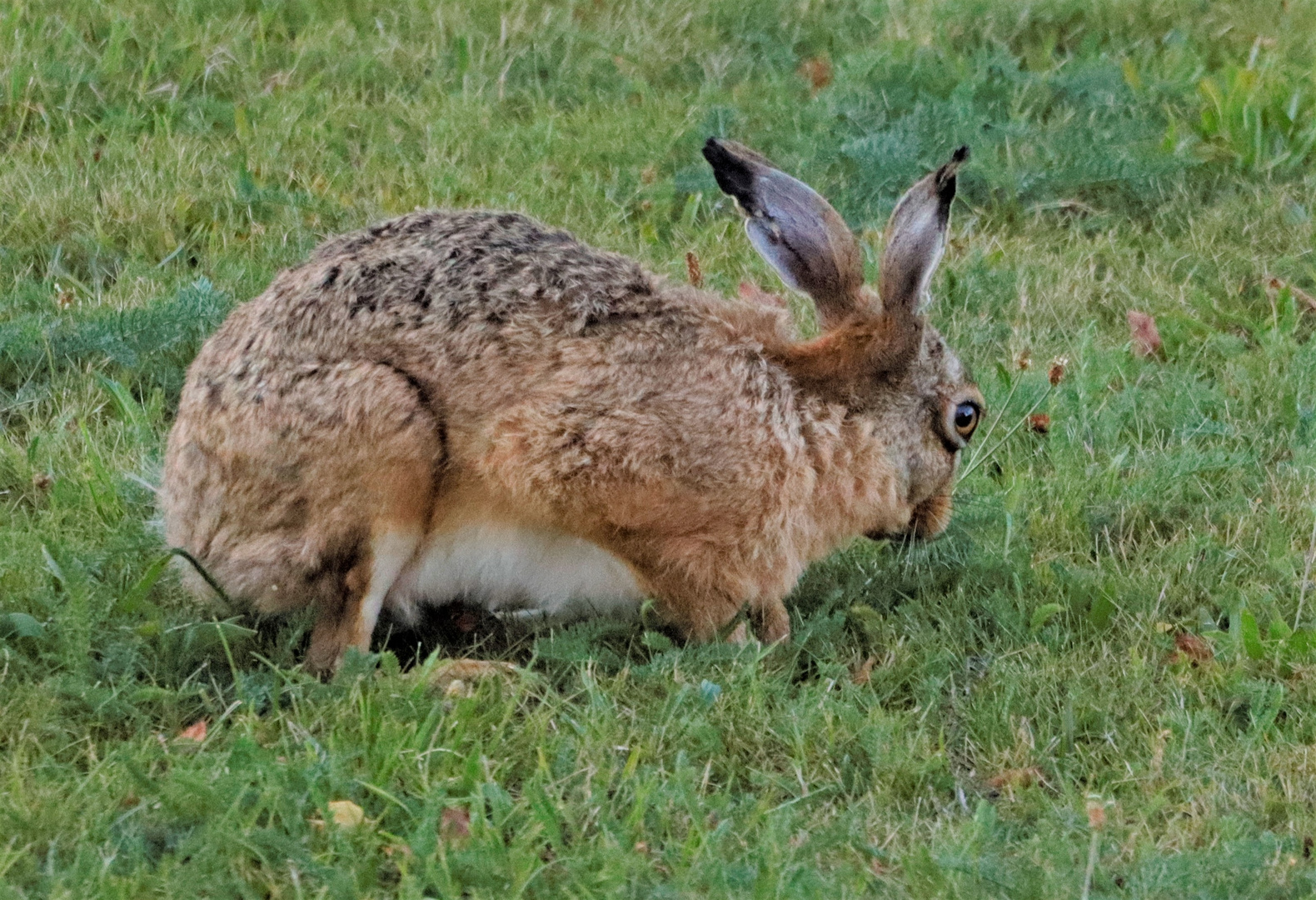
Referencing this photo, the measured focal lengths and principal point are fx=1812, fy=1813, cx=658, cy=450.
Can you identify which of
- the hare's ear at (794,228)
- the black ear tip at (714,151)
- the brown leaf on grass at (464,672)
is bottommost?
the brown leaf on grass at (464,672)

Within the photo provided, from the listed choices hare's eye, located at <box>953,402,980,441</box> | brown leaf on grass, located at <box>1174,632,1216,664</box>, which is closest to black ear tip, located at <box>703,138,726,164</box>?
hare's eye, located at <box>953,402,980,441</box>

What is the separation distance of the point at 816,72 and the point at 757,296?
2514mm

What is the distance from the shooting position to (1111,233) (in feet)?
22.1

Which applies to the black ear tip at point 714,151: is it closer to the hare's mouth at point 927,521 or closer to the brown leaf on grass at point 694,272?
the hare's mouth at point 927,521

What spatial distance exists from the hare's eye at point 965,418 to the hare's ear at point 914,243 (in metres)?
0.33

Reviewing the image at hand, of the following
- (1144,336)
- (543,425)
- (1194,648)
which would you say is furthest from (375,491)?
(1144,336)

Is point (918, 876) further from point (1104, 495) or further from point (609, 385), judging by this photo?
point (1104, 495)

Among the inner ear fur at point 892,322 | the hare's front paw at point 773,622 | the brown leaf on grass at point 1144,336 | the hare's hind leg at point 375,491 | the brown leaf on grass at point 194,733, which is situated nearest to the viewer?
the brown leaf on grass at point 194,733

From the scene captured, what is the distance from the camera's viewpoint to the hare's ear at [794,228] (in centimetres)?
469

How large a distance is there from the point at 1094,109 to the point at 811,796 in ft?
14.6

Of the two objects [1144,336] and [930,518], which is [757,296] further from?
[1144,336]

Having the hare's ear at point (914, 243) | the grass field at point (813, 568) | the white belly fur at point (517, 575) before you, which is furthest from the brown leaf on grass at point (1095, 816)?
the hare's ear at point (914, 243)

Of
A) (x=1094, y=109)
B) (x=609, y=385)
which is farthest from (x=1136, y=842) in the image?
(x=1094, y=109)

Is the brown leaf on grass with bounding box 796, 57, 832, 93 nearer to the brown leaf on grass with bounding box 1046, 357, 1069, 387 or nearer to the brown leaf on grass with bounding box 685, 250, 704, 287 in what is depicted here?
the brown leaf on grass with bounding box 685, 250, 704, 287
